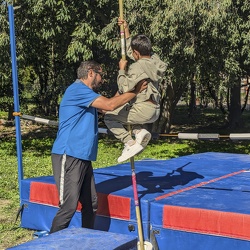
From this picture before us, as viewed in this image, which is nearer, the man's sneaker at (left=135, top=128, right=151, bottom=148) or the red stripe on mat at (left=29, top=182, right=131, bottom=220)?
the man's sneaker at (left=135, top=128, right=151, bottom=148)

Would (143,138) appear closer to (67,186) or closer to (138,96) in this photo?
(138,96)

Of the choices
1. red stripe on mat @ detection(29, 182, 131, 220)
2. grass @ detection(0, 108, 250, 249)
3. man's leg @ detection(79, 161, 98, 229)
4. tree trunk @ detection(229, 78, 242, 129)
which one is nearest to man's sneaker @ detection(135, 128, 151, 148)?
man's leg @ detection(79, 161, 98, 229)

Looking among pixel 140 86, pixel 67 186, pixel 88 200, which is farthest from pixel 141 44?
pixel 88 200

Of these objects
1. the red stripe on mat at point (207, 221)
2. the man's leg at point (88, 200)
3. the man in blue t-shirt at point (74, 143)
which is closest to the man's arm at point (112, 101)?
the man in blue t-shirt at point (74, 143)

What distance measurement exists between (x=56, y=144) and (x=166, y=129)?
12078 mm

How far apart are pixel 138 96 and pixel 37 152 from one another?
29.9ft

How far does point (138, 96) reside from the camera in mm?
4559

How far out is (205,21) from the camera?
32.4 feet

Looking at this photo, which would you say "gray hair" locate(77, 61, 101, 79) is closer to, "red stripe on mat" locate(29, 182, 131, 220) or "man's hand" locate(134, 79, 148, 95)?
"man's hand" locate(134, 79, 148, 95)

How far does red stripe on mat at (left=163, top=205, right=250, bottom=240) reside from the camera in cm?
416

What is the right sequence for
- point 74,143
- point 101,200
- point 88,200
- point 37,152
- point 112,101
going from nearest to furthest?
1. point 112,101
2. point 74,143
3. point 88,200
4. point 101,200
5. point 37,152

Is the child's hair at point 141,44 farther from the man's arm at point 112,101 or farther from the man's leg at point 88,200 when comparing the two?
the man's leg at point 88,200

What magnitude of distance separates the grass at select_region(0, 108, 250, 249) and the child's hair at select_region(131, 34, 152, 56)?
101 inches

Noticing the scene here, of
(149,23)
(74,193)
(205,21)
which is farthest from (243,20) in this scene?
(74,193)
